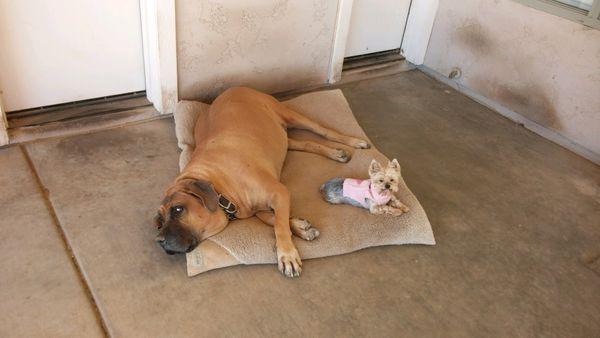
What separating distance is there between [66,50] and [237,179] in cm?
150

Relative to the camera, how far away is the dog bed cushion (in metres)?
2.45

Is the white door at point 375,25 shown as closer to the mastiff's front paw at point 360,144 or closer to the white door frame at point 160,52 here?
the mastiff's front paw at point 360,144

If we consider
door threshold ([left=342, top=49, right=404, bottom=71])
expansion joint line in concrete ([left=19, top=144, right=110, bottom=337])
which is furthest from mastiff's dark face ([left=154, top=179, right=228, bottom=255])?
door threshold ([left=342, top=49, right=404, bottom=71])

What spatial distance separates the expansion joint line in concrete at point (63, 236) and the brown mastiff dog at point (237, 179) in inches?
15.7

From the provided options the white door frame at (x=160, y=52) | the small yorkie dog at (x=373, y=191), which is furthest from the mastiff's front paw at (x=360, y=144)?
the white door frame at (x=160, y=52)

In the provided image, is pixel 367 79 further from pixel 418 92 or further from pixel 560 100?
pixel 560 100

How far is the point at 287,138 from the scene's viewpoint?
3.32 m

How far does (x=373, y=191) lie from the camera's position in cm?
269

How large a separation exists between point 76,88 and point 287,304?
2056mm

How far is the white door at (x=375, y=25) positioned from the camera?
4.30m

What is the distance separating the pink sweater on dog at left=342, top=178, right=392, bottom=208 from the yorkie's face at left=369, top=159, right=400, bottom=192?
0.13 feet

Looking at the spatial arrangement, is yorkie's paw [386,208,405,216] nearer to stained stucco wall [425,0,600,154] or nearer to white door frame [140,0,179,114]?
white door frame [140,0,179,114]

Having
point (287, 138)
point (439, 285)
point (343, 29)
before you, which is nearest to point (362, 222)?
point (439, 285)

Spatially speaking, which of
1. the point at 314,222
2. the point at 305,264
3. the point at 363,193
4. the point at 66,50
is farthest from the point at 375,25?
the point at 305,264
